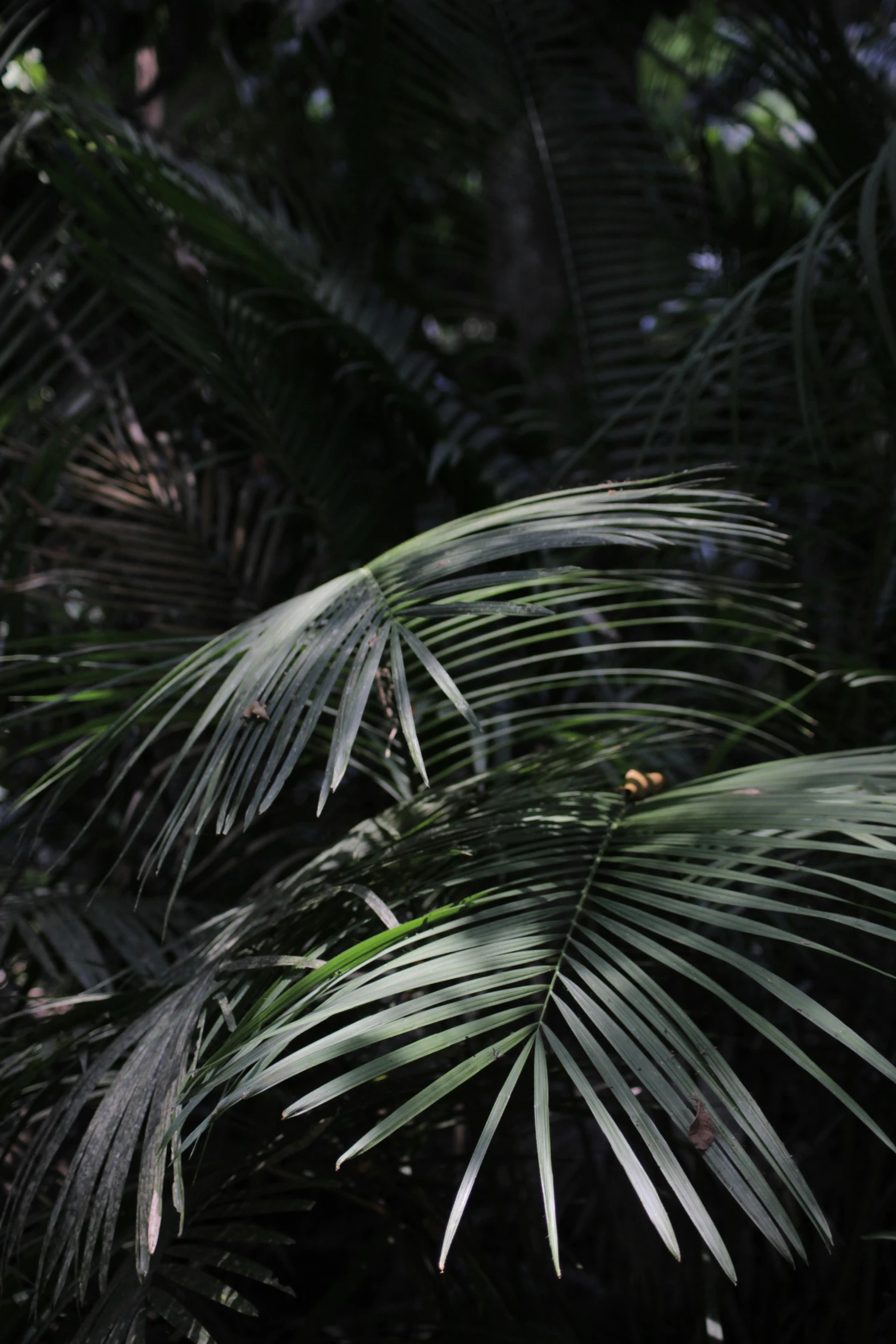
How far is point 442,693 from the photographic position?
0.91 m

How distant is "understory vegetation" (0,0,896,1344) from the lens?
0.56 m

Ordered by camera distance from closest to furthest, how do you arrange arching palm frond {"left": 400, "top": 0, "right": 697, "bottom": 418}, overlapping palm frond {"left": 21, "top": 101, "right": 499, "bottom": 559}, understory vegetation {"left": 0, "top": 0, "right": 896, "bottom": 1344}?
1. understory vegetation {"left": 0, "top": 0, "right": 896, "bottom": 1344}
2. overlapping palm frond {"left": 21, "top": 101, "right": 499, "bottom": 559}
3. arching palm frond {"left": 400, "top": 0, "right": 697, "bottom": 418}

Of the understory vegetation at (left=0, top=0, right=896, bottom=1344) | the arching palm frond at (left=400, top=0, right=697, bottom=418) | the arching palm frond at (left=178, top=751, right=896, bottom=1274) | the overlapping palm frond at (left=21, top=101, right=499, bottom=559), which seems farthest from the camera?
the arching palm frond at (left=400, top=0, right=697, bottom=418)

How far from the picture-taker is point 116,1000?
0.71m

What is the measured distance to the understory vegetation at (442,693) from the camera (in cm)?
56

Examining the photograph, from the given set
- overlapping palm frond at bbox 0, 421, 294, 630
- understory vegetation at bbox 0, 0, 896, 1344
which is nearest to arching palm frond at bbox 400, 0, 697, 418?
understory vegetation at bbox 0, 0, 896, 1344

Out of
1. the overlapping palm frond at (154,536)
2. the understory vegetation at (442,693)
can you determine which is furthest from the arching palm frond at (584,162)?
the overlapping palm frond at (154,536)

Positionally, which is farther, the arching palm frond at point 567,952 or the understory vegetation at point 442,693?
the understory vegetation at point 442,693

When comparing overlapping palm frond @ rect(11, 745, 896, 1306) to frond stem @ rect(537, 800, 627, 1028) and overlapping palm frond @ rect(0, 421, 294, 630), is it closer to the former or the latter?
frond stem @ rect(537, 800, 627, 1028)

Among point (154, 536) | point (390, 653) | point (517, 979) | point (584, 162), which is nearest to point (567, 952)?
point (517, 979)

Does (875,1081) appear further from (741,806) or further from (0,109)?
(0,109)

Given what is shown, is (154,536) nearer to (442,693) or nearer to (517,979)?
(442,693)

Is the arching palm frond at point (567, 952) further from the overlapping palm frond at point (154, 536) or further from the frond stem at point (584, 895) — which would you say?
the overlapping palm frond at point (154, 536)

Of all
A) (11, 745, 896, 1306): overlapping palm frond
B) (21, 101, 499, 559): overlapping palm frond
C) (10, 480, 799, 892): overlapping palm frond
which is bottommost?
(11, 745, 896, 1306): overlapping palm frond
